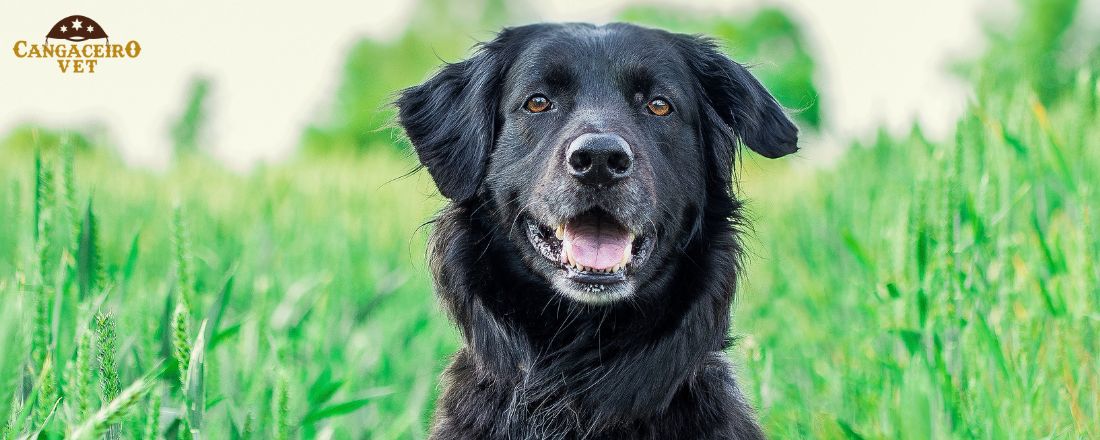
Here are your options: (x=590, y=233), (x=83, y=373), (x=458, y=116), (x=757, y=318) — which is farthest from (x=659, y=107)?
(x=757, y=318)

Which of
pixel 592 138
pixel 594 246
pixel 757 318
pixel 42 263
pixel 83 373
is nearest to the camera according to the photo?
pixel 83 373

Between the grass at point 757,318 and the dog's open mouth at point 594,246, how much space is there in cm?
44

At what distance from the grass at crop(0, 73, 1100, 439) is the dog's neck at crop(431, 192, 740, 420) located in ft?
0.72

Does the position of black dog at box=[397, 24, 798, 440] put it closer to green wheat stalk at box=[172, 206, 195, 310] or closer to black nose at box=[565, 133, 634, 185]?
black nose at box=[565, 133, 634, 185]

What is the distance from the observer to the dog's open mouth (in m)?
3.02

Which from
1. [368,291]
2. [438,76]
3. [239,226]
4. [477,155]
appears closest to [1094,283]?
[477,155]

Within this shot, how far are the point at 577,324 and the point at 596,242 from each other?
0.98 feet

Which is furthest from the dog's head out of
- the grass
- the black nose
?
the grass

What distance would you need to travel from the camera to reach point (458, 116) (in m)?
3.48

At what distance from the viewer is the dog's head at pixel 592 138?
2971 millimetres

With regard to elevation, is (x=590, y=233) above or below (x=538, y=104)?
below

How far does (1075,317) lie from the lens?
301 cm

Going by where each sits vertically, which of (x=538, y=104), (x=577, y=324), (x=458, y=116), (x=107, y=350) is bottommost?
(x=577, y=324)

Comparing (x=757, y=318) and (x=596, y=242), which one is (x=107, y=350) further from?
(x=757, y=318)
